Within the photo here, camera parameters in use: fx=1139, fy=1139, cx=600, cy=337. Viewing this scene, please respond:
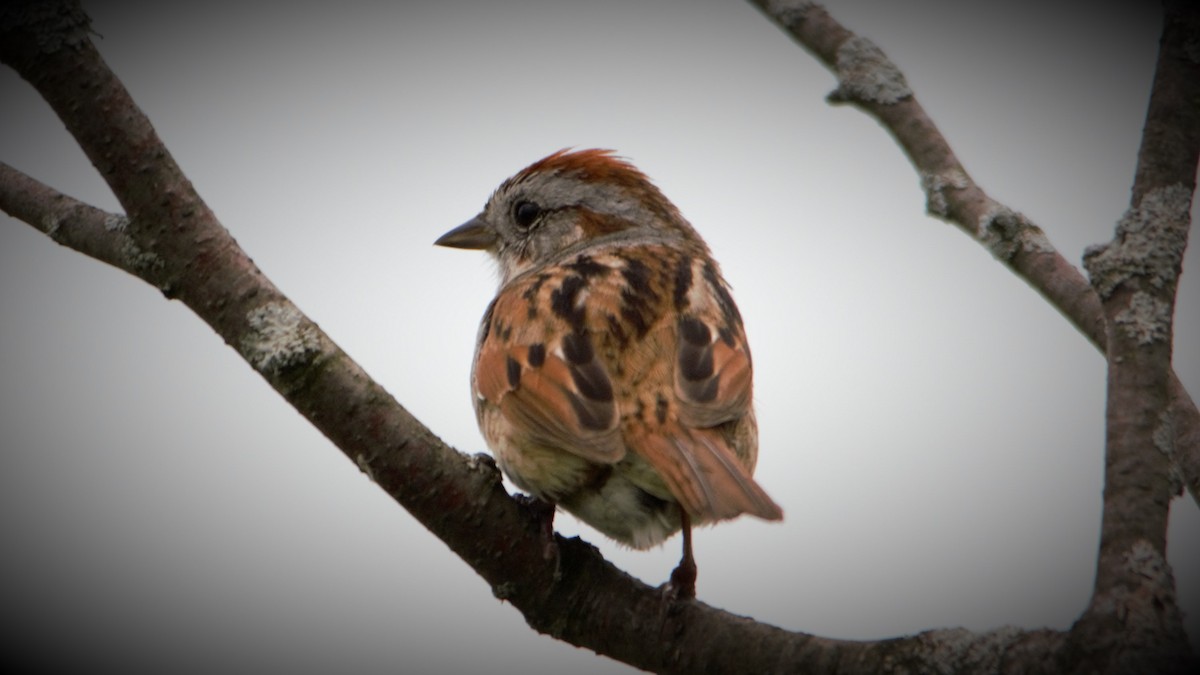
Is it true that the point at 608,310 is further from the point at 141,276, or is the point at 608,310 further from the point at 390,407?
the point at 141,276

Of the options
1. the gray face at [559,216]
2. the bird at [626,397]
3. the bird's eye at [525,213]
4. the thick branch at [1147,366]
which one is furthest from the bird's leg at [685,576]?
the bird's eye at [525,213]

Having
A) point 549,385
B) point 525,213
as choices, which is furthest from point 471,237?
point 549,385

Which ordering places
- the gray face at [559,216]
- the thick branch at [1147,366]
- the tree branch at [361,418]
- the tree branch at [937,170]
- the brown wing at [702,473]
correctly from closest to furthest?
1. the thick branch at [1147,366]
2. the tree branch at [361,418]
3. the brown wing at [702,473]
4. the tree branch at [937,170]
5. the gray face at [559,216]

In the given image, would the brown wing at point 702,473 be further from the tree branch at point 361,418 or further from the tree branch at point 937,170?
the tree branch at point 937,170

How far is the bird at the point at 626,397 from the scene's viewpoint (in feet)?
11.6

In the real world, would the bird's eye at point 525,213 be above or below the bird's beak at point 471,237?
above

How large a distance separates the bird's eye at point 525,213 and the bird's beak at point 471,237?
154 mm

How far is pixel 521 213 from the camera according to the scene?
19.0 feet

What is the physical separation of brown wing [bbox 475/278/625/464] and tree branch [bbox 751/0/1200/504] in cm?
129

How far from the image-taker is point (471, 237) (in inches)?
230

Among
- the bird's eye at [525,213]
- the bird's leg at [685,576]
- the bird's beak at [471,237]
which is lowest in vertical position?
the bird's leg at [685,576]

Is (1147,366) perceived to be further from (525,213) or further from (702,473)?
(525,213)

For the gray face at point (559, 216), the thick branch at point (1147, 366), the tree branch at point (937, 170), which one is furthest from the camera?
the gray face at point (559, 216)

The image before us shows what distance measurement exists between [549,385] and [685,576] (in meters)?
0.82
